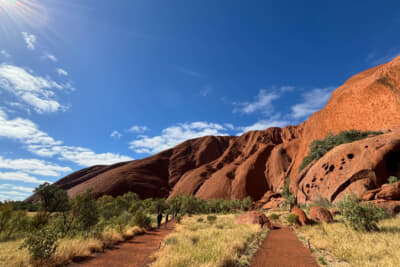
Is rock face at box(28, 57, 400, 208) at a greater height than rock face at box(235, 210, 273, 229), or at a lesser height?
greater

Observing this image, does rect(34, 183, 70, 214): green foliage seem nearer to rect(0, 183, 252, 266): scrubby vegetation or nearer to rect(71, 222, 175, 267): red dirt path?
rect(0, 183, 252, 266): scrubby vegetation

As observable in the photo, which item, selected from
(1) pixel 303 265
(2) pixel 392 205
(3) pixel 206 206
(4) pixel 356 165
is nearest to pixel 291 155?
(3) pixel 206 206

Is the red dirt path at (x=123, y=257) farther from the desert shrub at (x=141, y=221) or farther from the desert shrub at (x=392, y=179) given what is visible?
the desert shrub at (x=392, y=179)

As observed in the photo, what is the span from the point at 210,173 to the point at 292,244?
220 ft

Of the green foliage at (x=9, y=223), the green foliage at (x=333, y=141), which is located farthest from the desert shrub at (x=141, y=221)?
the green foliage at (x=333, y=141)

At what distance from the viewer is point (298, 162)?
49188 millimetres

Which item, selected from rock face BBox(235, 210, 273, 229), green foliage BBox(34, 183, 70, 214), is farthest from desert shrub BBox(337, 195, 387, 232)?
green foliage BBox(34, 183, 70, 214)

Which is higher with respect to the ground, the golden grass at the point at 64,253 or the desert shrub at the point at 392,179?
the desert shrub at the point at 392,179

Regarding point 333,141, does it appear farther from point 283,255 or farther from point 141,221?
point 141,221

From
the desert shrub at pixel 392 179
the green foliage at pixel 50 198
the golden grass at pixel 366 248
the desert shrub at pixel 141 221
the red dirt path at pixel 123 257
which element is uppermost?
the green foliage at pixel 50 198

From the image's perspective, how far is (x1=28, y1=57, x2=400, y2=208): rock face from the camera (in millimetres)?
20812

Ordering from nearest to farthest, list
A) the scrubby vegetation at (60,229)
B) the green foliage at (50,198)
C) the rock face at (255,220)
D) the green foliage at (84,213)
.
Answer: the scrubby vegetation at (60,229) → the green foliage at (84,213) → the rock face at (255,220) → the green foliage at (50,198)

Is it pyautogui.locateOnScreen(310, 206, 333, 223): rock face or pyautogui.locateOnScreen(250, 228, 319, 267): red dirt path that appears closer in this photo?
pyautogui.locateOnScreen(250, 228, 319, 267): red dirt path

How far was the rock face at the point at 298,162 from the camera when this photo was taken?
68.3 feet
